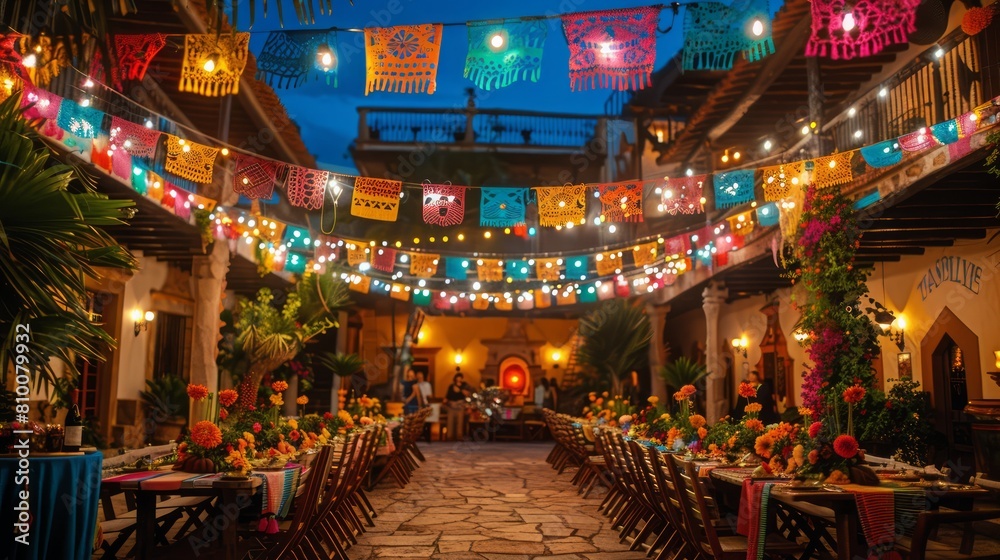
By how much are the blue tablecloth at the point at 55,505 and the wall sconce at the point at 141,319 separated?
8891 mm

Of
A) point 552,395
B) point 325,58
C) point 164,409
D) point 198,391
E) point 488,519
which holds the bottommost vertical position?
point 488,519

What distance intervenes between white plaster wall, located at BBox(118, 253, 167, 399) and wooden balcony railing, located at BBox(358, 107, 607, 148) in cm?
1306

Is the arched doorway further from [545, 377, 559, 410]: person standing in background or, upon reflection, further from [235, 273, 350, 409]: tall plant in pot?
[545, 377, 559, 410]: person standing in background

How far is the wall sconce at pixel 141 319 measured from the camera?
1252 centimetres

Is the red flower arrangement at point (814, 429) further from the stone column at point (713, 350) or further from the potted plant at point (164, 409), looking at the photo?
the potted plant at point (164, 409)

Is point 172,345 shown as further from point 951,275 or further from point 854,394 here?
point 854,394

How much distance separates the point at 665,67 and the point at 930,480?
58.8 ft

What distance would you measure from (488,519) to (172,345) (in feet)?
26.8

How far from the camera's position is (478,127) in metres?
26.1

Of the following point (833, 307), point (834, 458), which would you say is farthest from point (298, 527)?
point (833, 307)

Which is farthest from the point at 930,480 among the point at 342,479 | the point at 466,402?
the point at 466,402

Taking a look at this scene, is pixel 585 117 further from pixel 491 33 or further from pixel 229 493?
pixel 229 493

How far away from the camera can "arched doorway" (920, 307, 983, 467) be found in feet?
31.4

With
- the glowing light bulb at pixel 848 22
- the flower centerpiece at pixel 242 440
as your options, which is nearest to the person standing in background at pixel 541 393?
the flower centerpiece at pixel 242 440
